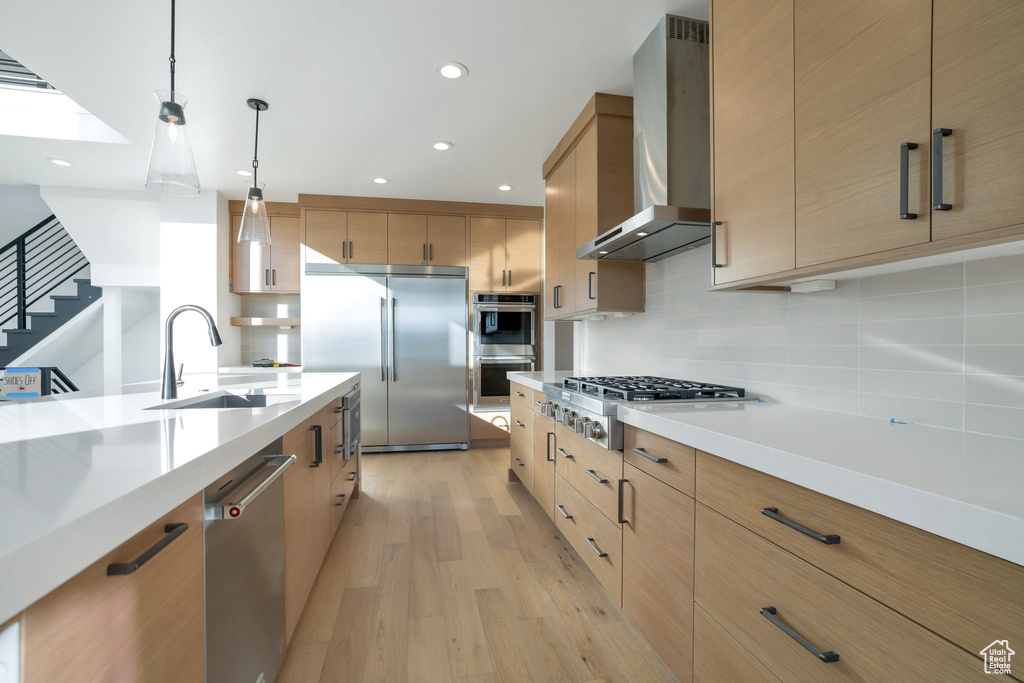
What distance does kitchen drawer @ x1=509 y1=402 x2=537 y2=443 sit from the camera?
2.97 metres

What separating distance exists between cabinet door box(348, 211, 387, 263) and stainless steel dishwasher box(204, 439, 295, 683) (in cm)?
334

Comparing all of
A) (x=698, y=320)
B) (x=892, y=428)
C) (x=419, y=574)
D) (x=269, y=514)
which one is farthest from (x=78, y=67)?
(x=892, y=428)

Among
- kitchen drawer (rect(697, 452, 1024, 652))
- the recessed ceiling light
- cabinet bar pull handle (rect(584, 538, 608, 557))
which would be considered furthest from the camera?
the recessed ceiling light

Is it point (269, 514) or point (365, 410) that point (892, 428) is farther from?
point (365, 410)

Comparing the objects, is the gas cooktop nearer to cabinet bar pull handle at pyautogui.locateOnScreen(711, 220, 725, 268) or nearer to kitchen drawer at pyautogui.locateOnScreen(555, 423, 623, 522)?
kitchen drawer at pyautogui.locateOnScreen(555, 423, 623, 522)

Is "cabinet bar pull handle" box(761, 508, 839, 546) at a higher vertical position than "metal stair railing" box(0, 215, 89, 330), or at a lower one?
lower

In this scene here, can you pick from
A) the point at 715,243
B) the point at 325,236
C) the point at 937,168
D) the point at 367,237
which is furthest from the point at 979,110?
the point at 325,236

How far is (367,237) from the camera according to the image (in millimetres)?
4520

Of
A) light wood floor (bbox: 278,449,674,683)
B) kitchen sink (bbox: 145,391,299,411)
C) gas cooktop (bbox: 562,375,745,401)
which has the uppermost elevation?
gas cooktop (bbox: 562,375,745,401)

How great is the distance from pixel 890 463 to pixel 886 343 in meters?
0.67

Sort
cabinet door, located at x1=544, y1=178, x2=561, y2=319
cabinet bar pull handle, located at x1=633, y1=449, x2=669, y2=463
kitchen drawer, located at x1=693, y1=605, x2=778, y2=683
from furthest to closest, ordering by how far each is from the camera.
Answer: cabinet door, located at x1=544, y1=178, x2=561, y2=319 < cabinet bar pull handle, located at x1=633, y1=449, x2=669, y2=463 < kitchen drawer, located at x1=693, y1=605, x2=778, y2=683

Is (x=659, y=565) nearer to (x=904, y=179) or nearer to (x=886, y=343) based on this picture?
(x=886, y=343)

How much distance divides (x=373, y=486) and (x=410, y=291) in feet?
6.34

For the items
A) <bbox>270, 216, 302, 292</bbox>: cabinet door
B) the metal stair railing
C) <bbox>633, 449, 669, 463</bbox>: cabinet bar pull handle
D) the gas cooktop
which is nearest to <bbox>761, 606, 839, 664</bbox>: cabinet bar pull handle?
<bbox>633, 449, 669, 463</bbox>: cabinet bar pull handle
